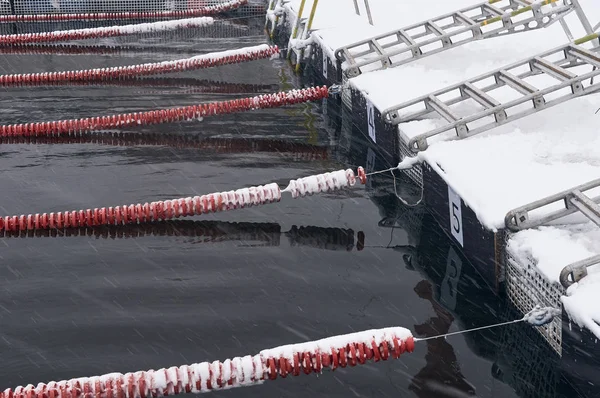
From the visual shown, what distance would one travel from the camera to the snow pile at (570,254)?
218 inches

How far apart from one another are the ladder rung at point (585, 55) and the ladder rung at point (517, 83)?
0.74 m

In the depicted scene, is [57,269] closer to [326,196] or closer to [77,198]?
[77,198]

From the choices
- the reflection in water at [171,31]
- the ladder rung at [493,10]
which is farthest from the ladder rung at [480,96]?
the reflection in water at [171,31]

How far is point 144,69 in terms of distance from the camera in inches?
577

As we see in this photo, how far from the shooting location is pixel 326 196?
30.9 feet

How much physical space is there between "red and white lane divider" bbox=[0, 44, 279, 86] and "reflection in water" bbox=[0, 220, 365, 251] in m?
6.27

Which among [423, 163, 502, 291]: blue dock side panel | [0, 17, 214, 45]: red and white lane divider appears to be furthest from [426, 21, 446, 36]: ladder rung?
[0, 17, 214, 45]: red and white lane divider

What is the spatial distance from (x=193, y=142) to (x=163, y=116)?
39.2 inches

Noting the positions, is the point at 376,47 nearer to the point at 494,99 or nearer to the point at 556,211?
the point at 494,99

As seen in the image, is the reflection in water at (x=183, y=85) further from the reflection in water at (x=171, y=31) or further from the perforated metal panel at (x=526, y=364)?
the perforated metal panel at (x=526, y=364)

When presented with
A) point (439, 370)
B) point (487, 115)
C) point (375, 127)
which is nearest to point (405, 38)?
point (375, 127)

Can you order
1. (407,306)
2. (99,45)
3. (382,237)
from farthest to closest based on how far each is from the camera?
(99,45)
(382,237)
(407,306)

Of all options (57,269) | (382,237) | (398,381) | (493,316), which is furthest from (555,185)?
(57,269)

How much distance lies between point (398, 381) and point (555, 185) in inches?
95.7
